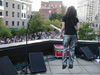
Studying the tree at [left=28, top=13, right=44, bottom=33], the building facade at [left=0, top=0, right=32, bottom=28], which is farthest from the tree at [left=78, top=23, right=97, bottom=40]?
the building facade at [left=0, top=0, right=32, bottom=28]

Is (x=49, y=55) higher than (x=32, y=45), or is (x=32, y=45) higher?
(x=32, y=45)

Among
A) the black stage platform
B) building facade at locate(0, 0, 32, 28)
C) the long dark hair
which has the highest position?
building facade at locate(0, 0, 32, 28)

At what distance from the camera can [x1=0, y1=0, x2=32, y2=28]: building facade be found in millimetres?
30034

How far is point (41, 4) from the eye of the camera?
7488 centimetres

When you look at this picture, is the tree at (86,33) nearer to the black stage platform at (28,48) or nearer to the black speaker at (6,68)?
the black stage platform at (28,48)

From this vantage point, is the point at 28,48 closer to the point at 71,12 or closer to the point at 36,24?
the point at 71,12

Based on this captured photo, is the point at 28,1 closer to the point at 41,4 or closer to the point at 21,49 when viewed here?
the point at 21,49

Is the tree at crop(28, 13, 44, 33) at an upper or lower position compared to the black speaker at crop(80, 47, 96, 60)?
upper

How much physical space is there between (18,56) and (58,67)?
152cm

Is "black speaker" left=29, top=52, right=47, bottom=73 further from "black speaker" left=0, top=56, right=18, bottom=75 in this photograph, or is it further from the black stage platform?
"black speaker" left=0, top=56, right=18, bottom=75

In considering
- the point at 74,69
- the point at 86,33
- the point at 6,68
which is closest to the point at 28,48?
the point at 6,68

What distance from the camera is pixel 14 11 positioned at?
32875 mm

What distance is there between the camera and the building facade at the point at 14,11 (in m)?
30.0

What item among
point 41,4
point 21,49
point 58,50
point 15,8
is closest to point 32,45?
point 21,49
